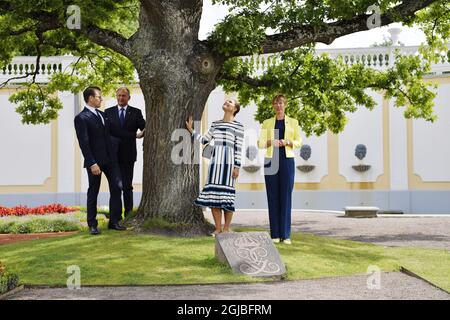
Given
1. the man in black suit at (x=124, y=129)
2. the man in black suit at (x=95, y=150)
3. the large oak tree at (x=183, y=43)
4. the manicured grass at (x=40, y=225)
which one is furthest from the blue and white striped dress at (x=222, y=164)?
the manicured grass at (x=40, y=225)

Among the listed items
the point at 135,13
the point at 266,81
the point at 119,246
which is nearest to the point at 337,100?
the point at 266,81

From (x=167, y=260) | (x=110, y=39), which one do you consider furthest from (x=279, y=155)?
(x=110, y=39)

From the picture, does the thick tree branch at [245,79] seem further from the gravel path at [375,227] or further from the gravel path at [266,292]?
the gravel path at [266,292]

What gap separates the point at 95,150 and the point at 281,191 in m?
2.78

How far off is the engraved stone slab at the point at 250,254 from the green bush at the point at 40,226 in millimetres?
5761

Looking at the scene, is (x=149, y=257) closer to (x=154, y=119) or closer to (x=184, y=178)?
(x=184, y=178)

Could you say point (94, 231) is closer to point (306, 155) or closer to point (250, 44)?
point (250, 44)

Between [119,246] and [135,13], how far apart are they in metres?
7.07

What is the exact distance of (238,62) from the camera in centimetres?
1303

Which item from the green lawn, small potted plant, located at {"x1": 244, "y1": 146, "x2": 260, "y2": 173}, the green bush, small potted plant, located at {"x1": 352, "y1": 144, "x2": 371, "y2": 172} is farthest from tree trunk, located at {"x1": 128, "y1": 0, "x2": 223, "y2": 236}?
small potted plant, located at {"x1": 352, "y1": 144, "x2": 371, "y2": 172}

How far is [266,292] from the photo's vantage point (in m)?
6.84

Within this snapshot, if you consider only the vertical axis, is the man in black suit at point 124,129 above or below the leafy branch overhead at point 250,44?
below

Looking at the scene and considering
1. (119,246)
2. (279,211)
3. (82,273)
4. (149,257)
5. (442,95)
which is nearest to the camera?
(82,273)

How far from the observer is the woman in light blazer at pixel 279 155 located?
945 cm
